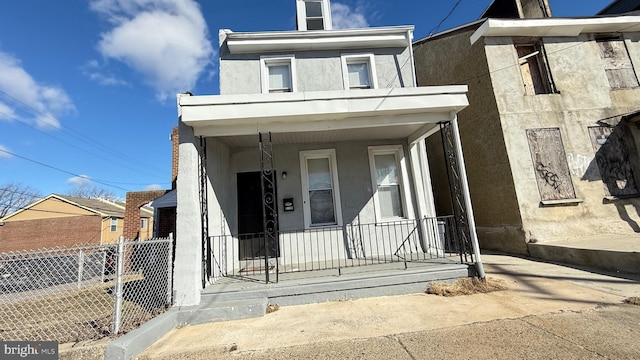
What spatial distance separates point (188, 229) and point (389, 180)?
4.62 m

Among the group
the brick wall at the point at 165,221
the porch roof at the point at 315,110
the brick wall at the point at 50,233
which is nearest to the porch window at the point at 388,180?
the porch roof at the point at 315,110

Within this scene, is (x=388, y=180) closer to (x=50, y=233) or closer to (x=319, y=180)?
(x=319, y=180)

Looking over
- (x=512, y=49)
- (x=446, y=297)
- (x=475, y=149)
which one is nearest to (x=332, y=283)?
(x=446, y=297)

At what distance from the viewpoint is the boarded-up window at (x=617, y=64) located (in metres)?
8.30

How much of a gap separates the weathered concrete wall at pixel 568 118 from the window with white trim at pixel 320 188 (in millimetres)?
5064

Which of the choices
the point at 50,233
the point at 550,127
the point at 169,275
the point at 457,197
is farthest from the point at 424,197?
the point at 50,233

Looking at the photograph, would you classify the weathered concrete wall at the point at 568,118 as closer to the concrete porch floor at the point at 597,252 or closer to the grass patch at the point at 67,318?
the concrete porch floor at the point at 597,252

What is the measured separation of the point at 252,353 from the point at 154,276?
2.48m

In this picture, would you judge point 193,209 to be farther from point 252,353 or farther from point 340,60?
point 340,60

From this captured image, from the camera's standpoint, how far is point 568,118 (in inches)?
312

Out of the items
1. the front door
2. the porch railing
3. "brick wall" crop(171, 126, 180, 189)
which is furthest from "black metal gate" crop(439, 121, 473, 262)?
"brick wall" crop(171, 126, 180, 189)

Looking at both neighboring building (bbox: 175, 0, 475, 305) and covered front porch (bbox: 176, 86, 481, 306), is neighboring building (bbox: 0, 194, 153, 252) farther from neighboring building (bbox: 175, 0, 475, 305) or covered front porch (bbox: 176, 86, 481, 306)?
covered front porch (bbox: 176, 86, 481, 306)

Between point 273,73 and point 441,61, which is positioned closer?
point 273,73

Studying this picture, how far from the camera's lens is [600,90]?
8.15m
